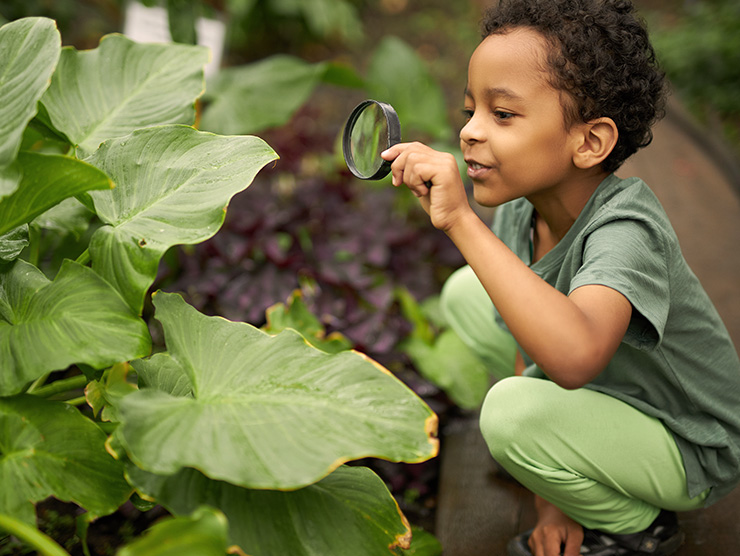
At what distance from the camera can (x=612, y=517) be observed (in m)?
1.20

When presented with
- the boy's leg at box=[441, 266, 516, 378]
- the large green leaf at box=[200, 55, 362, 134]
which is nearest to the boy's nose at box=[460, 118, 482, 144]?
the boy's leg at box=[441, 266, 516, 378]

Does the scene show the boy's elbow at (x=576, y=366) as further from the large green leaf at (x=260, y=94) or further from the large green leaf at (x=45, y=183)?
the large green leaf at (x=260, y=94)

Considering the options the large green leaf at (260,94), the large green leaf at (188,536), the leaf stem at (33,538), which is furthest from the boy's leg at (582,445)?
the large green leaf at (260,94)

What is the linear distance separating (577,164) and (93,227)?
49.1 inches

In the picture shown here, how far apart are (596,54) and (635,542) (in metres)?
0.88

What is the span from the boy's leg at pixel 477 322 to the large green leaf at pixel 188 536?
3.10 feet

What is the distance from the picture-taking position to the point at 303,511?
99cm

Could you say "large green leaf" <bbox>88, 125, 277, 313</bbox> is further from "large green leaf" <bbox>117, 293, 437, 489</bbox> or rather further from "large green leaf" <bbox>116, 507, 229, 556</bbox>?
"large green leaf" <bbox>116, 507, 229, 556</bbox>

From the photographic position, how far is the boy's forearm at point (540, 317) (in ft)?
2.96

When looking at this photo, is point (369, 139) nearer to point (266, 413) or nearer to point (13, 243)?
point (266, 413)

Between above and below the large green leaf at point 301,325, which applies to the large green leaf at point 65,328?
above

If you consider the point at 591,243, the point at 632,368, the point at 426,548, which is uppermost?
the point at 591,243

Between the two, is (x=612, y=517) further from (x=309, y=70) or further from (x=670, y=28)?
(x=670, y=28)

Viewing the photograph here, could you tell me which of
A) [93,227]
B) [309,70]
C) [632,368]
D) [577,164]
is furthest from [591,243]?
[309,70]
